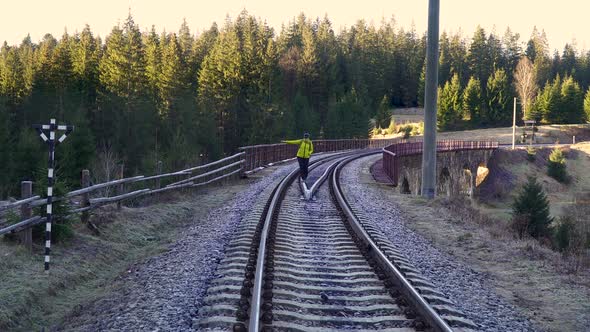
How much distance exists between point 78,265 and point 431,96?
12094mm

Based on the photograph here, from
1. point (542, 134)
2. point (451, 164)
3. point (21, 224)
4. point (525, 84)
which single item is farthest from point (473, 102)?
point (21, 224)

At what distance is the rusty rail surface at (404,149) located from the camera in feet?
91.9

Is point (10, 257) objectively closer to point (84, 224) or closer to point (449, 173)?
point (84, 224)

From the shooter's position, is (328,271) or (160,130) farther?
(160,130)

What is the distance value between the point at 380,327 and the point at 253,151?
23975mm

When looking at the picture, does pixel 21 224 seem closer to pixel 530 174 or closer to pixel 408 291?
pixel 408 291

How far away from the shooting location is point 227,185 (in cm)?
2333

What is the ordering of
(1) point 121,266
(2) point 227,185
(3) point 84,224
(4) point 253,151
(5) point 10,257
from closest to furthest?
1. (5) point 10,257
2. (1) point 121,266
3. (3) point 84,224
4. (2) point 227,185
5. (4) point 253,151

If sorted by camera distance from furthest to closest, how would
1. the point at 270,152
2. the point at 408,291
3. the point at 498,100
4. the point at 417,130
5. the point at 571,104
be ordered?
the point at 498,100 < the point at 571,104 < the point at 417,130 < the point at 270,152 < the point at 408,291

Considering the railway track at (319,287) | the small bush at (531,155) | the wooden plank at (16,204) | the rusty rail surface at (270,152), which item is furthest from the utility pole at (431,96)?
the small bush at (531,155)

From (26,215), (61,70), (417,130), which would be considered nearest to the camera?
(26,215)

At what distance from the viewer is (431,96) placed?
61.0 ft

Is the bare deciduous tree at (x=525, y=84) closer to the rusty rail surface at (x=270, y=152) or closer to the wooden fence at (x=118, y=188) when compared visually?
the rusty rail surface at (x=270, y=152)

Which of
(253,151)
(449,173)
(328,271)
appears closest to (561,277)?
(328,271)
